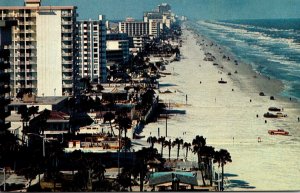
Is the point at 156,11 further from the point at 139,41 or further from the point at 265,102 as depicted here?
the point at 265,102

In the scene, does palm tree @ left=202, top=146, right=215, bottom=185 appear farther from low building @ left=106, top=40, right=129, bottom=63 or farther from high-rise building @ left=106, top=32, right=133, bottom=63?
low building @ left=106, top=40, right=129, bottom=63

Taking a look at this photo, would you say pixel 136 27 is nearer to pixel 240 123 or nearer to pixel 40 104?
pixel 240 123

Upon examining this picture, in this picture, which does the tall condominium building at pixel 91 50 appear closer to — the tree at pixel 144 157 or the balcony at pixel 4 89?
the tree at pixel 144 157

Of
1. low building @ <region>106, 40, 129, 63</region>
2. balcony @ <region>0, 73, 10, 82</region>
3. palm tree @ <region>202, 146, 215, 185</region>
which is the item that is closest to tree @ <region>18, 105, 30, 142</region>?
balcony @ <region>0, 73, 10, 82</region>

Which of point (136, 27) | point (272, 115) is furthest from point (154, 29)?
point (272, 115)

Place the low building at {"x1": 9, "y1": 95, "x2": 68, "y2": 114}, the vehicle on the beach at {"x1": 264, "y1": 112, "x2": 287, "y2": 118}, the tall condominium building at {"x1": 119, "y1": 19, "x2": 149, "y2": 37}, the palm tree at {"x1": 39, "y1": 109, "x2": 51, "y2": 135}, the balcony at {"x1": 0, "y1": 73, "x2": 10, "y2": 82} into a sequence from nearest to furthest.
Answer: the balcony at {"x1": 0, "y1": 73, "x2": 10, "y2": 82}, the palm tree at {"x1": 39, "y1": 109, "x2": 51, "y2": 135}, the low building at {"x1": 9, "y1": 95, "x2": 68, "y2": 114}, the vehicle on the beach at {"x1": 264, "y1": 112, "x2": 287, "y2": 118}, the tall condominium building at {"x1": 119, "y1": 19, "x2": 149, "y2": 37}

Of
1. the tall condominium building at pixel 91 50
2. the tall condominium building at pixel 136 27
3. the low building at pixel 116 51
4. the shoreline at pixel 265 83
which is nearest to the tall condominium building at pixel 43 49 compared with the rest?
the tall condominium building at pixel 91 50

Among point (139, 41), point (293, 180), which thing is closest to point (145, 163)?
point (293, 180)
